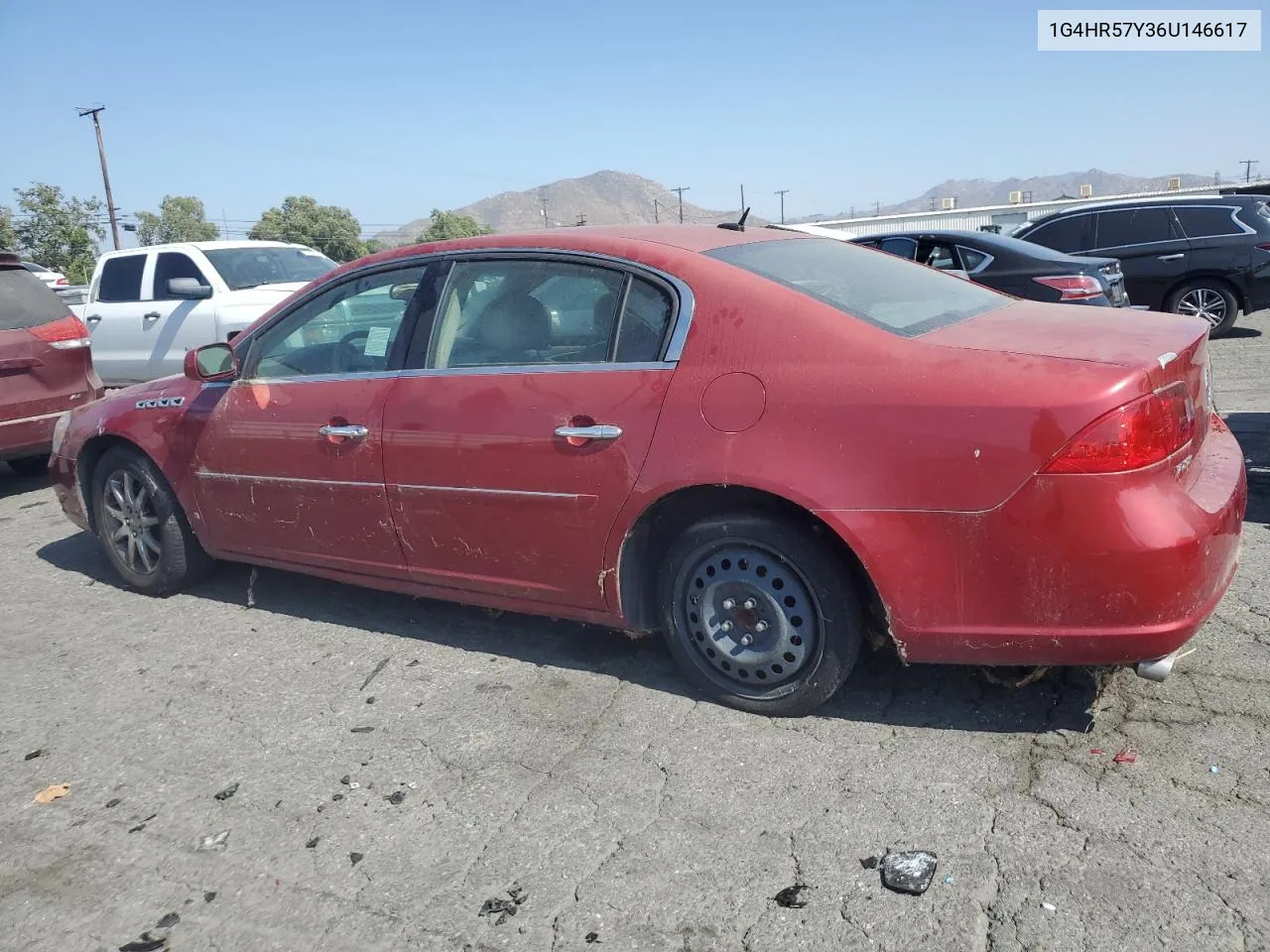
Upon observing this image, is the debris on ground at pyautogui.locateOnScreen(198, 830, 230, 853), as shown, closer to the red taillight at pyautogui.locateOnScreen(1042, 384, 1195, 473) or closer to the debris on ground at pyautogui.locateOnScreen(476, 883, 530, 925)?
the debris on ground at pyautogui.locateOnScreen(476, 883, 530, 925)

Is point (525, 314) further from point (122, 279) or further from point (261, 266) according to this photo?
point (122, 279)

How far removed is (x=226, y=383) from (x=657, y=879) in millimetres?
3052

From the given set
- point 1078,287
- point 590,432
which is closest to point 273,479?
point 590,432

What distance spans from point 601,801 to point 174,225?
259ft

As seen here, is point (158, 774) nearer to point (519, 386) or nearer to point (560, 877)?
point (560, 877)

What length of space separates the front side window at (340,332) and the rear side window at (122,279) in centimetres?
711

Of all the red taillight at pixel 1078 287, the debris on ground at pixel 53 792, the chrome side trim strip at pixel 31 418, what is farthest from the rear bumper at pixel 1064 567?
the chrome side trim strip at pixel 31 418

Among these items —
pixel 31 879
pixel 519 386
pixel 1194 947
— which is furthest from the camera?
pixel 519 386

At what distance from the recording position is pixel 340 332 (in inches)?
166

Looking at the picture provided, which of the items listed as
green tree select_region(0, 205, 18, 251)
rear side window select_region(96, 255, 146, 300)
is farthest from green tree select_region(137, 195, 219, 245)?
rear side window select_region(96, 255, 146, 300)

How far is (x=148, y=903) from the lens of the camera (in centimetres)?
263

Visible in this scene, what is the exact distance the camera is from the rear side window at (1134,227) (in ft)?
35.9

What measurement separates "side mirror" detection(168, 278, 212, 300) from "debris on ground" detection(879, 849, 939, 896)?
876 centimetres

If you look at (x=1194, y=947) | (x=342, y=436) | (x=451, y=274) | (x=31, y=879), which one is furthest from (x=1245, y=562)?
(x=31, y=879)
